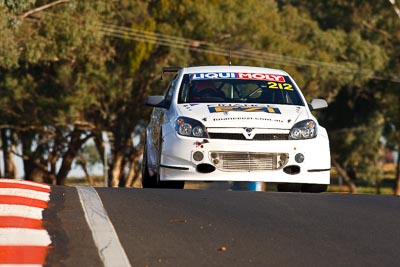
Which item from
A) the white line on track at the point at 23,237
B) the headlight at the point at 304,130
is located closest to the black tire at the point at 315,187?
the headlight at the point at 304,130

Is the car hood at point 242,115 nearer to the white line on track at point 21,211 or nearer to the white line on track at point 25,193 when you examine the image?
the white line on track at point 25,193

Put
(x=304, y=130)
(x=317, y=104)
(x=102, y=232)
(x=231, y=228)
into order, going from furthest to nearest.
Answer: (x=317, y=104) → (x=304, y=130) → (x=231, y=228) → (x=102, y=232)

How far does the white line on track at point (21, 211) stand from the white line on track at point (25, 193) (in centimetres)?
72

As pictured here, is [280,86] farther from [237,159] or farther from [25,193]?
[25,193]

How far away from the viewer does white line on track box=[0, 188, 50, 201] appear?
9727 millimetres

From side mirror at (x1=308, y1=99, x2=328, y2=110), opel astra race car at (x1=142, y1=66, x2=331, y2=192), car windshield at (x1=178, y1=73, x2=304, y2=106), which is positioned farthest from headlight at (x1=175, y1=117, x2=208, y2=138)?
side mirror at (x1=308, y1=99, x2=328, y2=110)

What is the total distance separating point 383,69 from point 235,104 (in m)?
43.1

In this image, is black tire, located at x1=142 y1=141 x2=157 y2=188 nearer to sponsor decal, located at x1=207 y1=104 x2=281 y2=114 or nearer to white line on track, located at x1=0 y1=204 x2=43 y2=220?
sponsor decal, located at x1=207 y1=104 x2=281 y2=114

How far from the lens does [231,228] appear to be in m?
8.19

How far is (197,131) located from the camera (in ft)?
39.4

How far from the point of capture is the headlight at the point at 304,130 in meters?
12.1

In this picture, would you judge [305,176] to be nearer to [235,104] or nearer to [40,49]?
[235,104]

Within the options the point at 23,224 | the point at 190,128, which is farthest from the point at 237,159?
the point at 23,224

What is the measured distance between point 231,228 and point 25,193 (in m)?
2.47
